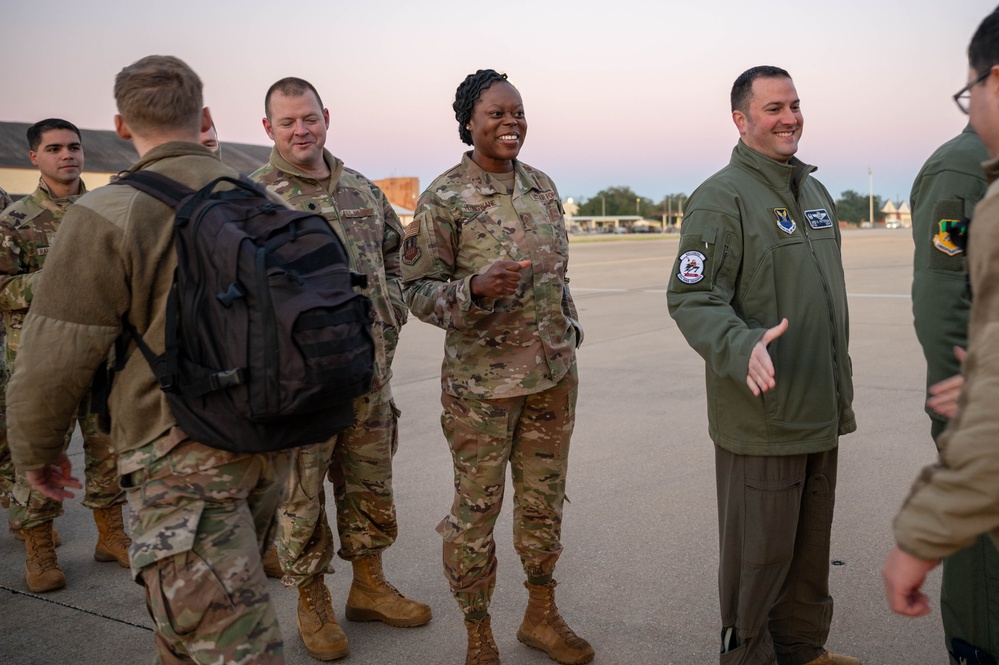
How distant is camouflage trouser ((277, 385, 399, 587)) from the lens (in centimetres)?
374

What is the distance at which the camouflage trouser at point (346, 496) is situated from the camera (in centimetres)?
374

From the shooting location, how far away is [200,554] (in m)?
2.24

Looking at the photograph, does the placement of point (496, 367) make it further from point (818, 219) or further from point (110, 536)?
point (110, 536)

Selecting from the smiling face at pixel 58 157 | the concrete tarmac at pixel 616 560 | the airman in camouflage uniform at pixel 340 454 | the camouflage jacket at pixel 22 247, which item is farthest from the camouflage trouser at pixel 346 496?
the smiling face at pixel 58 157

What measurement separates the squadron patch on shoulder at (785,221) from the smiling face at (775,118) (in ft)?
0.61

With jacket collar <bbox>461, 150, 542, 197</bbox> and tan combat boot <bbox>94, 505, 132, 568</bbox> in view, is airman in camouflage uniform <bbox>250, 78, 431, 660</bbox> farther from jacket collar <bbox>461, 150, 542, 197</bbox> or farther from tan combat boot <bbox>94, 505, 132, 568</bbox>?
tan combat boot <bbox>94, 505, 132, 568</bbox>

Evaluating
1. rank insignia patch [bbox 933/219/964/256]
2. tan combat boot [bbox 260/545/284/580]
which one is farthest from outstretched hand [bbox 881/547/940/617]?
tan combat boot [bbox 260/545/284/580]

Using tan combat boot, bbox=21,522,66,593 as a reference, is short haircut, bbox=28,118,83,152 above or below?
above

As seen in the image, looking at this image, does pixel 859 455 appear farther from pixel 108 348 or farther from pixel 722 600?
pixel 108 348

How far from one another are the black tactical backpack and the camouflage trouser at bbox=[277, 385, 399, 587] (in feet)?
4.52

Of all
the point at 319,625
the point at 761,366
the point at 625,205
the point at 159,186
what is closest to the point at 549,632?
the point at 319,625

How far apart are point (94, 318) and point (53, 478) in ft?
1.64

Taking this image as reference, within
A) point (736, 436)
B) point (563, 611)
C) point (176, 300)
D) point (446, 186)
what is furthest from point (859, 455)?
point (176, 300)

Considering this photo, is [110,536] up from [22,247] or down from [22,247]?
down
